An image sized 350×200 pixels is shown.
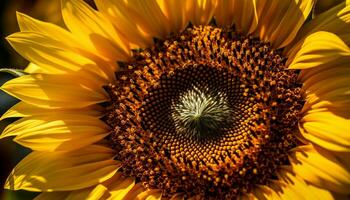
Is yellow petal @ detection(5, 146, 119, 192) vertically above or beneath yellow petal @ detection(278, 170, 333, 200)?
above

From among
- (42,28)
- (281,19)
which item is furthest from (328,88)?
(42,28)

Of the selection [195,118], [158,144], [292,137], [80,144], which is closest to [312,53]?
[292,137]

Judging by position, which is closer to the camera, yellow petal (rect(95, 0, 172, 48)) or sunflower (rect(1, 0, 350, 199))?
sunflower (rect(1, 0, 350, 199))

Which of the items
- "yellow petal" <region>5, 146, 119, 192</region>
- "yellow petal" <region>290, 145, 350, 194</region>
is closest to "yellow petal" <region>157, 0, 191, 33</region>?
"yellow petal" <region>5, 146, 119, 192</region>

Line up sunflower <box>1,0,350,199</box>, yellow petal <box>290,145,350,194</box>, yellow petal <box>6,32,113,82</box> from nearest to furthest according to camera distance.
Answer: yellow petal <box>290,145,350,194</box>
sunflower <box>1,0,350,199</box>
yellow petal <box>6,32,113,82</box>

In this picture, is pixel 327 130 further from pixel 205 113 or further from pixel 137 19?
pixel 137 19

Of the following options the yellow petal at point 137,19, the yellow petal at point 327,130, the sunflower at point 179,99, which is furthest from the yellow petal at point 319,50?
the yellow petal at point 137,19

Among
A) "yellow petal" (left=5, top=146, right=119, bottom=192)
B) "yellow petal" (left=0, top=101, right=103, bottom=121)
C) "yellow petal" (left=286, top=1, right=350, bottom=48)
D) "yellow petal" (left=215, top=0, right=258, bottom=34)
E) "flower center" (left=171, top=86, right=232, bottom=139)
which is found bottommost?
"yellow petal" (left=5, top=146, right=119, bottom=192)

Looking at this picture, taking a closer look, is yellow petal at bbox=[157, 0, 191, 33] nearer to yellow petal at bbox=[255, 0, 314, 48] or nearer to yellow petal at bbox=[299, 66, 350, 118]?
yellow petal at bbox=[255, 0, 314, 48]
